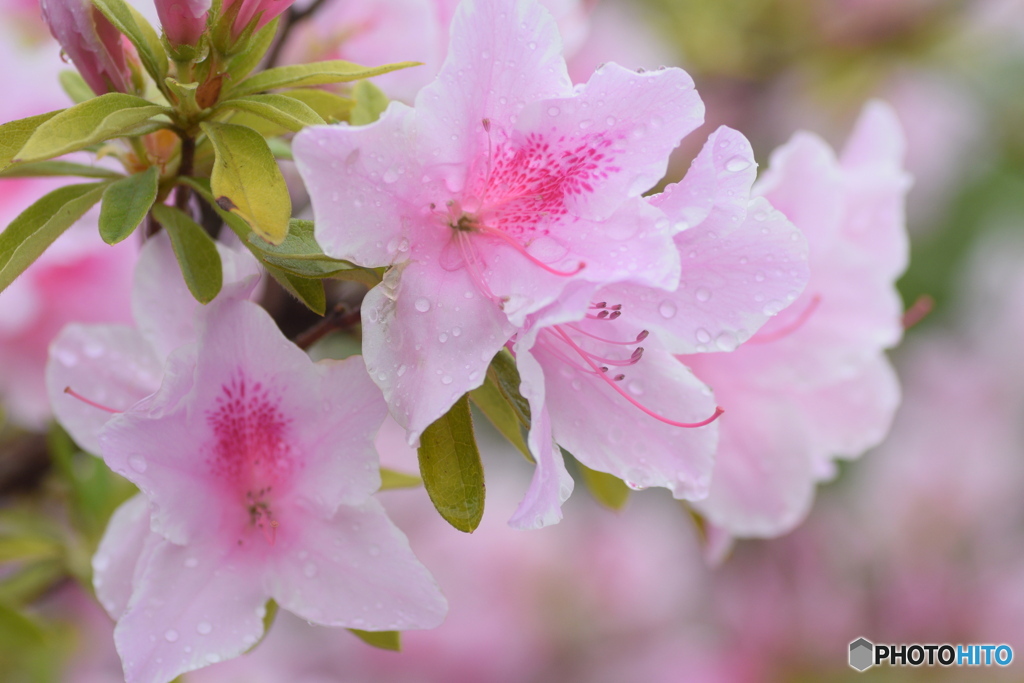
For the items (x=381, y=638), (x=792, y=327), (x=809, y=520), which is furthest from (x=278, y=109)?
(x=809, y=520)

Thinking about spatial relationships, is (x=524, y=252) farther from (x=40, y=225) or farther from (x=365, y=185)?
(x=40, y=225)

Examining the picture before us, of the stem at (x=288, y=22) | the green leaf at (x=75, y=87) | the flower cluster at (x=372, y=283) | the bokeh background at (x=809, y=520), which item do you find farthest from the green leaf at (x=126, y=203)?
the bokeh background at (x=809, y=520)

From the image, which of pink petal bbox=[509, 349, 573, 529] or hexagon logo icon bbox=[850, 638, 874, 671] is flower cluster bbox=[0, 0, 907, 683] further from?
hexagon logo icon bbox=[850, 638, 874, 671]

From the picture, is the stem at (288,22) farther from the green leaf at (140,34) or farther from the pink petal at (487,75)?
the pink petal at (487,75)

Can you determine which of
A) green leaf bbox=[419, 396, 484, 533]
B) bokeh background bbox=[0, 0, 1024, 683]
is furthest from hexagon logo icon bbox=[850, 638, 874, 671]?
green leaf bbox=[419, 396, 484, 533]

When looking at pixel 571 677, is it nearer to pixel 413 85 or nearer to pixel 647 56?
pixel 647 56
